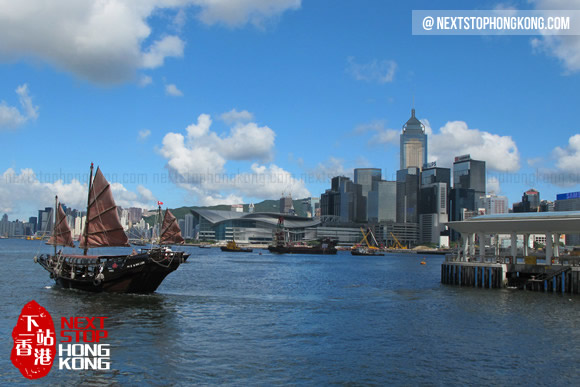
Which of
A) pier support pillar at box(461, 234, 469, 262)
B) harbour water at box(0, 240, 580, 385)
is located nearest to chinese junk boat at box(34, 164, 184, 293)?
harbour water at box(0, 240, 580, 385)

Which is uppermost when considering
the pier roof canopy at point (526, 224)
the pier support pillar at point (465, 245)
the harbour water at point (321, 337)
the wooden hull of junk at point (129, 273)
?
the pier roof canopy at point (526, 224)

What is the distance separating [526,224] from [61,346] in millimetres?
55428

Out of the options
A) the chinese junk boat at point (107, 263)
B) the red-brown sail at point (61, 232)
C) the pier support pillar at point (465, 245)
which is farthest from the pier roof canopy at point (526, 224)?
the red-brown sail at point (61, 232)

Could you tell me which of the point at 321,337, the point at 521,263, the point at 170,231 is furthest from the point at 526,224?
the point at 170,231

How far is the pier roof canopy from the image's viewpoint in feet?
207

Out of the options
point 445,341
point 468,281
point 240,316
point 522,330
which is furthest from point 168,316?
point 468,281

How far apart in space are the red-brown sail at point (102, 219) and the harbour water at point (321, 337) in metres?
6.84

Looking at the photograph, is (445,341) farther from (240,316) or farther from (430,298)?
(430,298)

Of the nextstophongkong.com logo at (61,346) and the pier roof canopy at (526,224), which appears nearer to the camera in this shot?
the nextstophongkong.com logo at (61,346)

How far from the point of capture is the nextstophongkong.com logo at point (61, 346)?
2719cm

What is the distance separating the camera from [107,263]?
57.6 metres

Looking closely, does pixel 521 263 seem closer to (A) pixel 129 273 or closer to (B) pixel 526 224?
(B) pixel 526 224

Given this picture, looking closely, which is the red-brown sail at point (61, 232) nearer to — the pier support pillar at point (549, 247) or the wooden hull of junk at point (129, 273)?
the wooden hull of junk at point (129, 273)

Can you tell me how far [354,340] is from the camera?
35.0 metres
